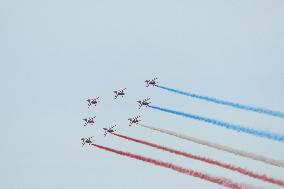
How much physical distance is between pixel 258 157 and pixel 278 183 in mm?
4295

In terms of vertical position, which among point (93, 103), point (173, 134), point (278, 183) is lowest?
point (278, 183)

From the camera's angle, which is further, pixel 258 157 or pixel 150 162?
pixel 150 162

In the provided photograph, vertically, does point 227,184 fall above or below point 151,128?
below

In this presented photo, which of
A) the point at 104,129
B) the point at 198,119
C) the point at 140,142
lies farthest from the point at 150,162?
the point at 104,129

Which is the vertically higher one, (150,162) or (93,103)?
(93,103)

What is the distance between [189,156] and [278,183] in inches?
605

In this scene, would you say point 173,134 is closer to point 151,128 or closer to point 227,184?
point 151,128

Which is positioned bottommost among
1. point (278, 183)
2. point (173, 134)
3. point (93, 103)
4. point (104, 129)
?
point (278, 183)

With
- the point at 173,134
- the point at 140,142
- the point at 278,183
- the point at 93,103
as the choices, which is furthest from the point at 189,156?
the point at 93,103

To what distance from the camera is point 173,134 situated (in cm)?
8062

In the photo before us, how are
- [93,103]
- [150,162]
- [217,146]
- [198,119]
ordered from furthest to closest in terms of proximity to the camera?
[93,103], [150,162], [198,119], [217,146]

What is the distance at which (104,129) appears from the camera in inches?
4040

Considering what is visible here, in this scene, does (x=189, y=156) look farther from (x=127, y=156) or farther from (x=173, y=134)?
(x=127, y=156)

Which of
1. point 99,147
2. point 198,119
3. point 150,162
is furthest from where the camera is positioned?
point 99,147
